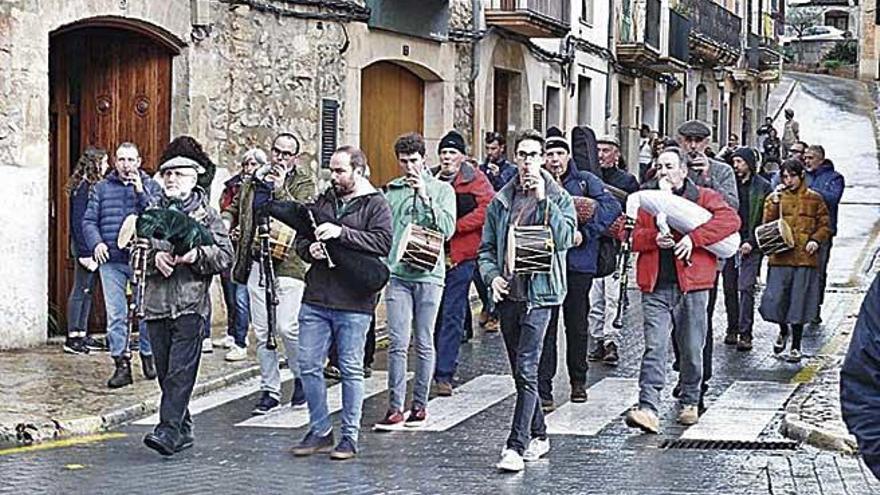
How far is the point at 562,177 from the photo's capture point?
11531 mm

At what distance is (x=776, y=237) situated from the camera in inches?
519

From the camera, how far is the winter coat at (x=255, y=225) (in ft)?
34.4

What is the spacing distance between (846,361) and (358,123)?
15443 millimetres

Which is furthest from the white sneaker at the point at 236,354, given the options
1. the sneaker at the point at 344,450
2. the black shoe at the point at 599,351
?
the sneaker at the point at 344,450

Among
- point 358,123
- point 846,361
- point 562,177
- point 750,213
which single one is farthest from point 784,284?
point 846,361

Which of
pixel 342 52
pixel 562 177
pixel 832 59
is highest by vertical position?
pixel 832 59

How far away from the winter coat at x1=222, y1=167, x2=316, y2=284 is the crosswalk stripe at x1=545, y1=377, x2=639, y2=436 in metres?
1.94

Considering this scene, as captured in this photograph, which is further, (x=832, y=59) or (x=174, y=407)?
(x=832, y=59)

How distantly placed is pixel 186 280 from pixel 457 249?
294cm

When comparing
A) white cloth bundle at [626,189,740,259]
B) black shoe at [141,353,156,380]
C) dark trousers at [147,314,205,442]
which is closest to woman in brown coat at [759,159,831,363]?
white cloth bundle at [626,189,740,259]

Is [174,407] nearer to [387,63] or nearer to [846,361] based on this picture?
[846,361]

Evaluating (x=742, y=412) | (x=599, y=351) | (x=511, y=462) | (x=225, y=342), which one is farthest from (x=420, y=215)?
(x=225, y=342)

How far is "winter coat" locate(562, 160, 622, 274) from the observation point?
11.4 m

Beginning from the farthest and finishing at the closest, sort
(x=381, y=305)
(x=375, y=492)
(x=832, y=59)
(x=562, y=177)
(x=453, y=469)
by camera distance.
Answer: (x=832, y=59) < (x=381, y=305) < (x=562, y=177) < (x=453, y=469) < (x=375, y=492)
